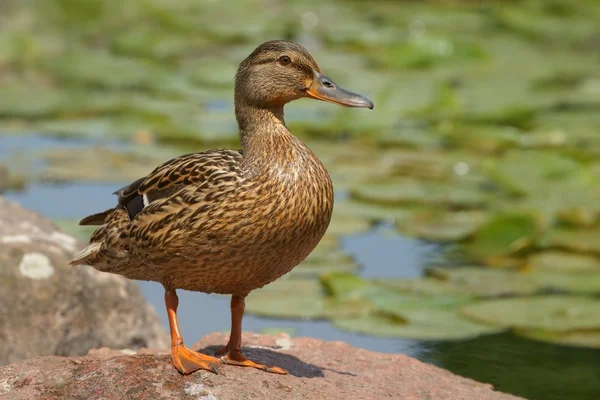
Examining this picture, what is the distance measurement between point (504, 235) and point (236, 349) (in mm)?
3362

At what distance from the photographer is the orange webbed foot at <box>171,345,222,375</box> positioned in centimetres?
457

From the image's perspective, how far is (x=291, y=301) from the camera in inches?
276

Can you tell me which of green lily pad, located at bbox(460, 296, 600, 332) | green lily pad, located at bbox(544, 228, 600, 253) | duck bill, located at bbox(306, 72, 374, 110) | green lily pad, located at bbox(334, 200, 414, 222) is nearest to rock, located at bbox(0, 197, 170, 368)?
duck bill, located at bbox(306, 72, 374, 110)

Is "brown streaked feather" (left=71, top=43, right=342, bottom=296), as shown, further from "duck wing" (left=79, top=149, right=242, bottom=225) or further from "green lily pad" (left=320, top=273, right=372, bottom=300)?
"green lily pad" (left=320, top=273, right=372, bottom=300)

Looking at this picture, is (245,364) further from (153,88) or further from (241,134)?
(153,88)

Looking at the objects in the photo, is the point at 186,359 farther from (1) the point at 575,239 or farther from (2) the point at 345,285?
(1) the point at 575,239

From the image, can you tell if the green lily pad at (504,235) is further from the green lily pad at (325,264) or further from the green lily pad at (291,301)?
the green lily pad at (291,301)

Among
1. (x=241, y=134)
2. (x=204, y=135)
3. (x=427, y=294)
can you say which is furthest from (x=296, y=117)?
(x=241, y=134)

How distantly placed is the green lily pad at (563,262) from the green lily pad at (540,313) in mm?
484

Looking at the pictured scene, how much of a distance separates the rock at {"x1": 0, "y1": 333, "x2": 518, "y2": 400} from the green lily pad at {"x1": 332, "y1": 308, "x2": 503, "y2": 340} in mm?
1309

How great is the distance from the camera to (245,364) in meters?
4.80

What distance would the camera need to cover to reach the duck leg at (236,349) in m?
4.79

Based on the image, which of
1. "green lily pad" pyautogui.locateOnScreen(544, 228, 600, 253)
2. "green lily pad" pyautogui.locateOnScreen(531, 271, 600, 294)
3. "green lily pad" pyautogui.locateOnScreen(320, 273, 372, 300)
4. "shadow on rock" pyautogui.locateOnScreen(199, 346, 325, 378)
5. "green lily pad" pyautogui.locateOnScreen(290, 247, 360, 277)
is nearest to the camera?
"shadow on rock" pyautogui.locateOnScreen(199, 346, 325, 378)

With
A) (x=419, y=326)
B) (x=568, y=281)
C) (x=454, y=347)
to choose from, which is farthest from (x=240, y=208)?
(x=568, y=281)
